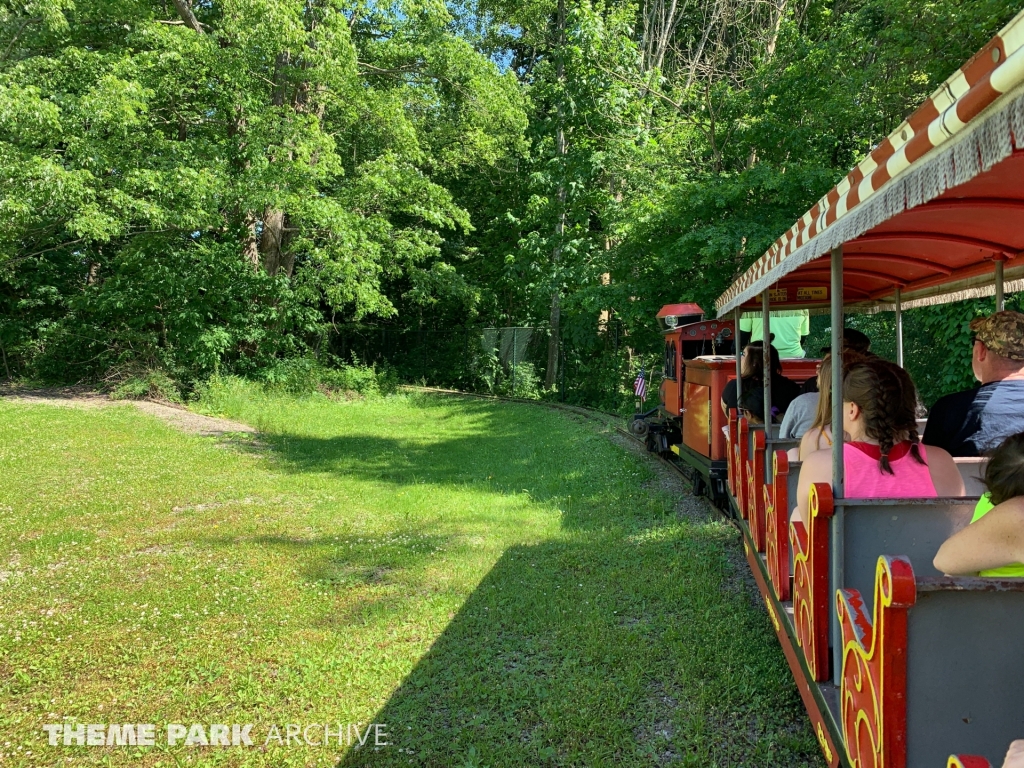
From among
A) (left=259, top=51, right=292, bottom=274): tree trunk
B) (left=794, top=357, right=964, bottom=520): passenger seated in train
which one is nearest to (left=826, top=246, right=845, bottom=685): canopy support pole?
(left=794, top=357, right=964, bottom=520): passenger seated in train

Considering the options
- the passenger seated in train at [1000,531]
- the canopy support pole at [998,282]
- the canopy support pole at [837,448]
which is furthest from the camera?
the canopy support pole at [998,282]

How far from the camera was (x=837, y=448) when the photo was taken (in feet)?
9.63

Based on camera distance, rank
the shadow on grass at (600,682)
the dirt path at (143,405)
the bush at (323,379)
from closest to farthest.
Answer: the shadow on grass at (600,682), the dirt path at (143,405), the bush at (323,379)

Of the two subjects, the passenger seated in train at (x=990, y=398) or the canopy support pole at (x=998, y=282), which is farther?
the canopy support pole at (x=998, y=282)

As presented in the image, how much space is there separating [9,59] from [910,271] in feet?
67.1

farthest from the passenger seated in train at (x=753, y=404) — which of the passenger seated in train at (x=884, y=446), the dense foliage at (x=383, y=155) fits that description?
the dense foliage at (x=383, y=155)

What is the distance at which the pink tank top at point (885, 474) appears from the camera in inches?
120

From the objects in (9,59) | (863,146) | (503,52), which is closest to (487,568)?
(863,146)

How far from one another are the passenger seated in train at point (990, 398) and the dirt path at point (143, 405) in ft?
41.0

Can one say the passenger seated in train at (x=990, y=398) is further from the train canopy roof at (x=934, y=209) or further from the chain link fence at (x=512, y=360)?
the chain link fence at (x=512, y=360)

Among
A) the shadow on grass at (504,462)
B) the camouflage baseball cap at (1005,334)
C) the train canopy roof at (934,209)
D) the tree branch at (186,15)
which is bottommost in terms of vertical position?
the shadow on grass at (504,462)

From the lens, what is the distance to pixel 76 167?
15.7 m

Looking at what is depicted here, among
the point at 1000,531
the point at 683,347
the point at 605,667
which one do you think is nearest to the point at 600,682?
the point at 605,667

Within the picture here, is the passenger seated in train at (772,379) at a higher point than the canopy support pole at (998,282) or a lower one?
lower
